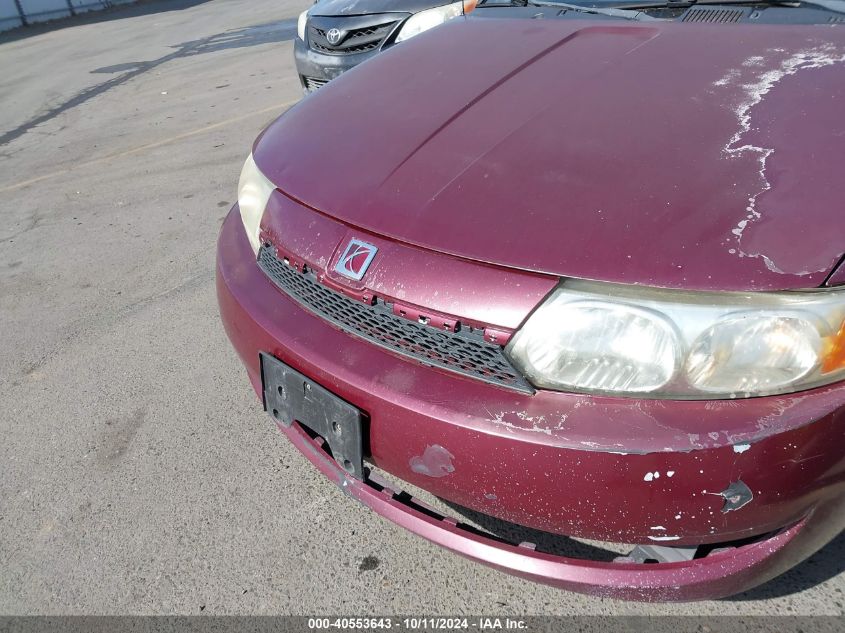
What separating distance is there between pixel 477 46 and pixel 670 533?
1689 mm

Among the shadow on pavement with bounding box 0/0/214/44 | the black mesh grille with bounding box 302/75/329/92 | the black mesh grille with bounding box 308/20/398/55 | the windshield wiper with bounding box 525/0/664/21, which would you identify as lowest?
the shadow on pavement with bounding box 0/0/214/44

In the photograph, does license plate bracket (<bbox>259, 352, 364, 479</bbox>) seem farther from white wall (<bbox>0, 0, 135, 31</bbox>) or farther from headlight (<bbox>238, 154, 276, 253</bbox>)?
white wall (<bbox>0, 0, 135, 31</bbox>)

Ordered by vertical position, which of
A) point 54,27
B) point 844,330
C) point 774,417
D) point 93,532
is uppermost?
point 844,330

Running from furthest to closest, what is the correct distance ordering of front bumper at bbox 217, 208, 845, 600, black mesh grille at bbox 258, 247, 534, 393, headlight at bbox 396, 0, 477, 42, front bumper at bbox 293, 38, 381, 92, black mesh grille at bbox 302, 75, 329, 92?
1. black mesh grille at bbox 302, 75, 329, 92
2. front bumper at bbox 293, 38, 381, 92
3. headlight at bbox 396, 0, 477, 42
4. black mesh grille at bbox 258, 247, 534, 393
5. front bumper at bbox 217, 208, 845, 600

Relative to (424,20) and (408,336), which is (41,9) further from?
(408,336)

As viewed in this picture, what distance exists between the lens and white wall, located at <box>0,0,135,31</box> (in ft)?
56.0

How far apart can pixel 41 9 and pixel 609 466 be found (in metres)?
21.5

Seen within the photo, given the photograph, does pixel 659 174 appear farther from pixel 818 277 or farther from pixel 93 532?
pixel 93 532

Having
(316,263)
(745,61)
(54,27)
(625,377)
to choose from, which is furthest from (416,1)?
(54,27)

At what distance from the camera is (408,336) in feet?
4.99

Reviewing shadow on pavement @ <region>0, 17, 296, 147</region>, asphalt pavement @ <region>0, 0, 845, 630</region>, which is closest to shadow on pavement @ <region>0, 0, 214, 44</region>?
shadow on pavement @ <region>0, 17, 296, 147</region>

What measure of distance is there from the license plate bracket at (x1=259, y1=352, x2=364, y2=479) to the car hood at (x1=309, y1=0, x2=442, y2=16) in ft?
13.6

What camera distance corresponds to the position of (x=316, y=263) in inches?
66.0

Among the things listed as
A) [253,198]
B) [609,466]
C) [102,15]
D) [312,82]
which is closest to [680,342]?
[609,466]
